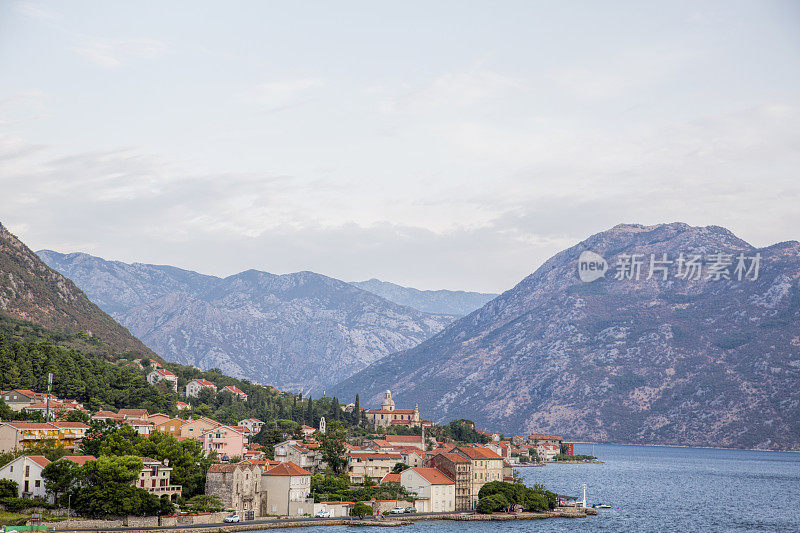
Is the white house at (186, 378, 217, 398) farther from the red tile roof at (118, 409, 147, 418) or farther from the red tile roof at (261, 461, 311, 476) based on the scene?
the red tile roof at (261, 461, 311, 476)

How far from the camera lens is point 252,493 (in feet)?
273

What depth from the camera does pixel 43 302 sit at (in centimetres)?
18075

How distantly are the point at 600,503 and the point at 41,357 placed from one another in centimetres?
7419

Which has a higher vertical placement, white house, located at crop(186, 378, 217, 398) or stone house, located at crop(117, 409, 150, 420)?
white house, located at crop(186, 378, 217, 398)

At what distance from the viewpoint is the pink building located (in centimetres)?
10738

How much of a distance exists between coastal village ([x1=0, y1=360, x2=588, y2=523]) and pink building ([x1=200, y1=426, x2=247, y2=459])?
0.39ft

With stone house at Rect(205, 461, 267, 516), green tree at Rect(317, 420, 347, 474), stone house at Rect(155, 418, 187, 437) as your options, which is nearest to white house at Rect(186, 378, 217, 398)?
stone house at Rect(155, 418, 187, 437)

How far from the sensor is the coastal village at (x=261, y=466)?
262ft

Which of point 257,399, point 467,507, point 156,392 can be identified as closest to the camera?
point 467,507

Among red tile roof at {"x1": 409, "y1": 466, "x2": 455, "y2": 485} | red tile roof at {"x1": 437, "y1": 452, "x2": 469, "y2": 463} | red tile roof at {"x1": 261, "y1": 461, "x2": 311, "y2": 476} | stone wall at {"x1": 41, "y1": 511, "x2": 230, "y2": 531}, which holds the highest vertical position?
red tile roof at {"x1": 437, "y1": 452, "x2": 469, "y2": 463}

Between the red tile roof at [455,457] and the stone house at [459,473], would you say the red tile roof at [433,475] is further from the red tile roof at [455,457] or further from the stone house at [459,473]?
the red tile roof at [455,457]

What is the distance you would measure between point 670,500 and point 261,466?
62410 mm

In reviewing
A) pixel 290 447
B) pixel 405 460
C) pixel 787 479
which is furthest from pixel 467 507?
pixel 787 479

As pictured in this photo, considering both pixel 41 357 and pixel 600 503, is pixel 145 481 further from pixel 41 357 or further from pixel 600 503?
pixel 600 503
